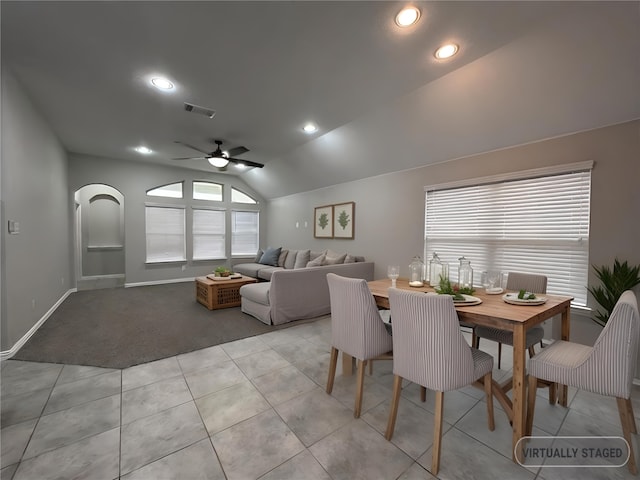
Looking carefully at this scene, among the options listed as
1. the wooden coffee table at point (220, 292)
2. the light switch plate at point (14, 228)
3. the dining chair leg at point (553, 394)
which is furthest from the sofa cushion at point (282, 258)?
the dining chair leg at point (553, 394)

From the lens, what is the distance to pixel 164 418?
1.83 m

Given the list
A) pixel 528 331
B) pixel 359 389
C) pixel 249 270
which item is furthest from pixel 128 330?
pixel 528 331

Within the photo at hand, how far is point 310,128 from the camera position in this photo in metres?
4.18

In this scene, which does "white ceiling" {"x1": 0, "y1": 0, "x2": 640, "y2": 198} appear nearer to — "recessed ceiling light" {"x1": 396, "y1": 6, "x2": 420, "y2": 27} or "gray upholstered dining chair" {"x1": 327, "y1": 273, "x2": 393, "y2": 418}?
"recessed ceiling light" {"x1": 396, "y1": 6, "x2": 420, "y2": 27}

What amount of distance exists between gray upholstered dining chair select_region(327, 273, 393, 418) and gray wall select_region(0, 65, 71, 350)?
3329 mm

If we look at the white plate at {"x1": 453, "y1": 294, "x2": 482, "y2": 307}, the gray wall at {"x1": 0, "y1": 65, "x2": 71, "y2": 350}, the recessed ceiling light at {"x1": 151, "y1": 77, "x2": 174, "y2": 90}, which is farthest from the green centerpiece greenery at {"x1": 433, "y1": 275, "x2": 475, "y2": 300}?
the gray wall at {"x1": 0, "y1": 65, "x2": 71, "y2": 350}

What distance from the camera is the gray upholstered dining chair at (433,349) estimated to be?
1.44 m

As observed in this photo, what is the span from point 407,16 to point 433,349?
2.32m

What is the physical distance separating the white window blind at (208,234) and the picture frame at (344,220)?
3571mm

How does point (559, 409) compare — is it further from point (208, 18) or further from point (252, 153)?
point (252, 153)

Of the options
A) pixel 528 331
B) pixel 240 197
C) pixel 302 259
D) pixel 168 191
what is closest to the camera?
pixel 528 331

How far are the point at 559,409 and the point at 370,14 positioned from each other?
10.7 ft

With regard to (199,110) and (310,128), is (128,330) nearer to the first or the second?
(199,110)

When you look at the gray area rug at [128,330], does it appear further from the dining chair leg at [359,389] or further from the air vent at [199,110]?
the air vent at [199,110]
